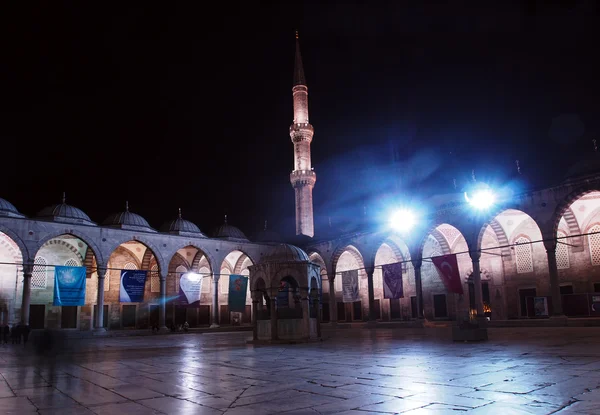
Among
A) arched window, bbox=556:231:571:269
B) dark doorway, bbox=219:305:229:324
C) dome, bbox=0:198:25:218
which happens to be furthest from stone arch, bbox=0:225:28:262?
arched window, bbox=556:231:571:269

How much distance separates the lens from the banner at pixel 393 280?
25750 mm

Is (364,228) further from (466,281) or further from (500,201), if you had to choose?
(500,201)

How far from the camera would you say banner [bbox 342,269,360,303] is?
94.1ft

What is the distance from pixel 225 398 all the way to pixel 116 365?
16.0ft

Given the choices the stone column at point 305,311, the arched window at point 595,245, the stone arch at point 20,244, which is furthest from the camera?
the stone arch at point 20,244

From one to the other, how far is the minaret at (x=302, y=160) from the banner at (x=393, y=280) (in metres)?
8.83

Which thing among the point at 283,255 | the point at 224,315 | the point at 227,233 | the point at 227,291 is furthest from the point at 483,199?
the point at 224,315

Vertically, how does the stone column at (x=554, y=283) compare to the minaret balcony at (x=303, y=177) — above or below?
below

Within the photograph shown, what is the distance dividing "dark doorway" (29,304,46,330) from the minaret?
16548 mm

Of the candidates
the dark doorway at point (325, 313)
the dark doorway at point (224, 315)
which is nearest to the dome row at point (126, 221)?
the dark doorway at point (224, 315)

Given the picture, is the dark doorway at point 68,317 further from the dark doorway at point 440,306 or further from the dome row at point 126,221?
the dark doorway at point 440,306

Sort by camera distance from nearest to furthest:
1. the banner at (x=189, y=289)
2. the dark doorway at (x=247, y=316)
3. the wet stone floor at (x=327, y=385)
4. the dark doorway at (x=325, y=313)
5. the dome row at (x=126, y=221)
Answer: the wet stone floor at (x=327, y=385) < the dome row at (x=126, y=221) < the banner at (x=189, y=289) < the dark doorway at (x=325, y=313) < the dark doorway at (x=247, y=316)

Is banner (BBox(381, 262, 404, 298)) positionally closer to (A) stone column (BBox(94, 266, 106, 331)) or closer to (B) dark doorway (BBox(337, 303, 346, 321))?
(B) dark doorway (BBox(337, 303, 346, 321))

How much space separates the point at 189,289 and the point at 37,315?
8760 millimetres
